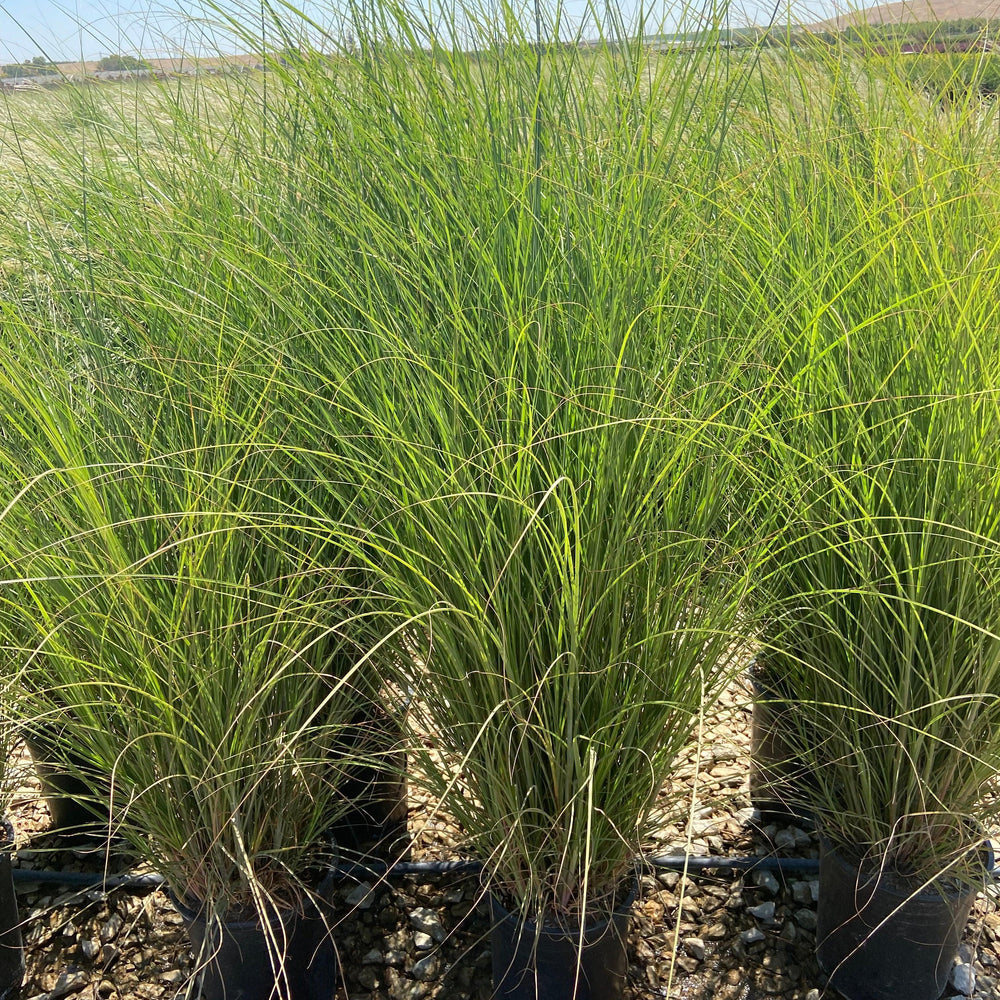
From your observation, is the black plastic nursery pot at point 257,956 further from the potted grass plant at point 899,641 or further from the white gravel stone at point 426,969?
the potted grass plant at point 899,641

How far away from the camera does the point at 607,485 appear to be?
117 cm

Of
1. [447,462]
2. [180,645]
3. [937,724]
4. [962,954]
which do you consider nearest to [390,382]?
[447,462]

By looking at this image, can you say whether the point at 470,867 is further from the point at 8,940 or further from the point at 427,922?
the point at 8,940

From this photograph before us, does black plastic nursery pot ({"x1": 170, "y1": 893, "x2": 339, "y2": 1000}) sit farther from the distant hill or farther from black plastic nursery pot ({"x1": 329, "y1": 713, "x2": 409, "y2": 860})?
the distant hill

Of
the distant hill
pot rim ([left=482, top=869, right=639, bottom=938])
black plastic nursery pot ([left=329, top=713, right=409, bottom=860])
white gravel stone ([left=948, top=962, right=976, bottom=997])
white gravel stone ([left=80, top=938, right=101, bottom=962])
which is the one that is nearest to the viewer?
pot rim ([left=482, top=869, right=639, bottom=938])

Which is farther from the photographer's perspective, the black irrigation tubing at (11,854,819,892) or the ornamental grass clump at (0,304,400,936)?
the black irrigation tubing at (11,854,819,892)

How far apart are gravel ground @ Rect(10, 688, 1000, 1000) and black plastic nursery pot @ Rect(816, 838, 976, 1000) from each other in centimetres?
7

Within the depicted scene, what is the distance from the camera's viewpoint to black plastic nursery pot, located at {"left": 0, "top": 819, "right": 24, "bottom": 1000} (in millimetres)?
1522

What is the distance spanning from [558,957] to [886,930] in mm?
509

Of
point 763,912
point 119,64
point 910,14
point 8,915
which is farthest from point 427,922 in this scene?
point 910,14

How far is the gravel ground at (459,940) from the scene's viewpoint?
1.51 m

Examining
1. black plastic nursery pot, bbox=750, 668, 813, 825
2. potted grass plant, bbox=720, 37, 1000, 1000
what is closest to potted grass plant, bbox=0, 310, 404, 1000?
potted grass plant, bbox=720, 37, 1000, 1000

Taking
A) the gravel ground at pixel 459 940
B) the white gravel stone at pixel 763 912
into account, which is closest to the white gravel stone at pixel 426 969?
the gravel ground at pixel 459 940

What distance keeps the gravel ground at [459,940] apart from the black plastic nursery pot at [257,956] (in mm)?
59
